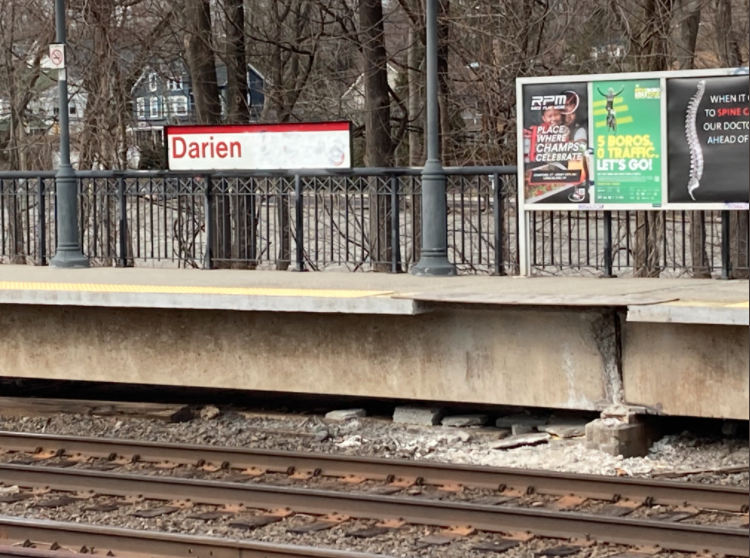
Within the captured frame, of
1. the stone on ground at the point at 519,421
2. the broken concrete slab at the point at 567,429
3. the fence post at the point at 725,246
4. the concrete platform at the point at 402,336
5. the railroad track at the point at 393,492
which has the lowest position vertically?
the railroad track at the point at 393,492

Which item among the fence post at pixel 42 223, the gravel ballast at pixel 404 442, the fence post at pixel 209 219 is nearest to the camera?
the gravel ballast at pixel 404 442

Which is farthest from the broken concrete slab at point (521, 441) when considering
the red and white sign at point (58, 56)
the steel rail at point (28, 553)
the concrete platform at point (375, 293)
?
the red and white sign at point (58, 56)

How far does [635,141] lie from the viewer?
12609 millimetres

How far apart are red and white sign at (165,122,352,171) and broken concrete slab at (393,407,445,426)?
10.7 feet

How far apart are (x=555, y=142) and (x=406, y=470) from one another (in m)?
4.46

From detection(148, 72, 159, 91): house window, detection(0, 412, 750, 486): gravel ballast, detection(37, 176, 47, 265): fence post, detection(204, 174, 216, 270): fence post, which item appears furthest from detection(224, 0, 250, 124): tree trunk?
detection(0, 412, 750, 486): gravel ballast

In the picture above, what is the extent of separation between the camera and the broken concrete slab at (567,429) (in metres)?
11.6

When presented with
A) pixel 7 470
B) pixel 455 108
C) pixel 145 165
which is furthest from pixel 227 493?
pixel 145 165

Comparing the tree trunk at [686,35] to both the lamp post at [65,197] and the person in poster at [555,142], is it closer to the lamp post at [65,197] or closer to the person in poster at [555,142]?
the person in poster at [555,142]

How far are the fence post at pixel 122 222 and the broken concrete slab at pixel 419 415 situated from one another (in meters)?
5.19

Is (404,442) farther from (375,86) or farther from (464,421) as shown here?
(375,86)

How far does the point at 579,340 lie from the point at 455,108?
10475mm

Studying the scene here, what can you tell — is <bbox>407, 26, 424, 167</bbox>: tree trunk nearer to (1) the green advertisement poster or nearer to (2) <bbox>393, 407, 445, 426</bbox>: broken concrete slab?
(1) the green advertisement poster

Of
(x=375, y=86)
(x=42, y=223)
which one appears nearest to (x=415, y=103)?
(x=375, y=86)
